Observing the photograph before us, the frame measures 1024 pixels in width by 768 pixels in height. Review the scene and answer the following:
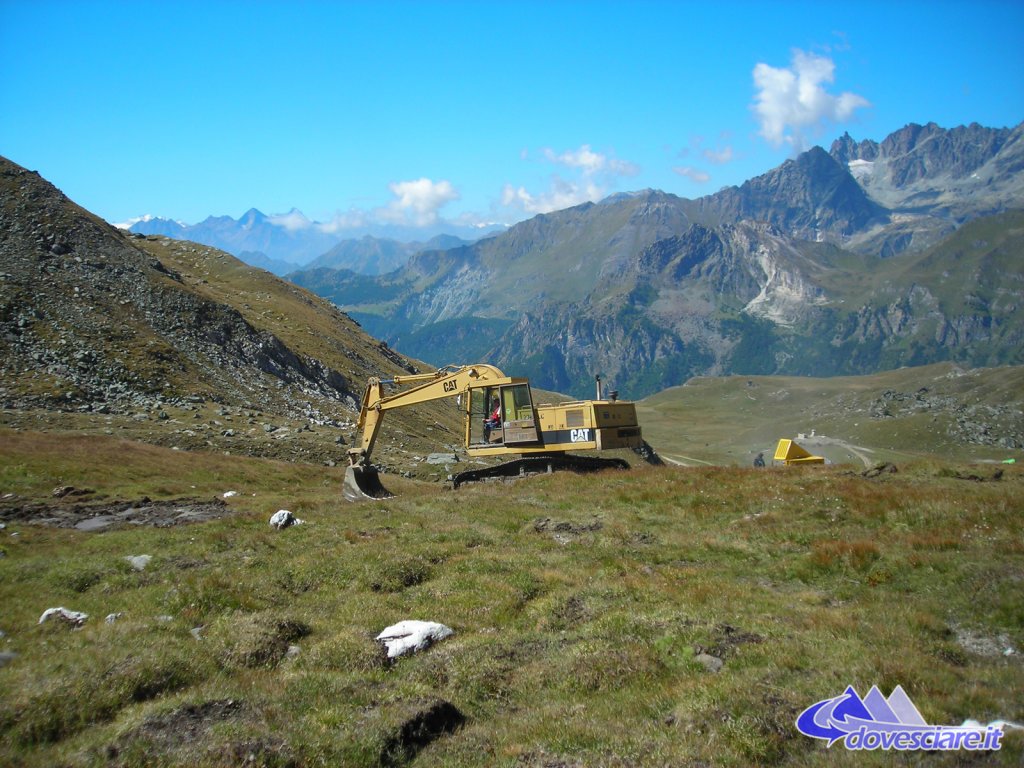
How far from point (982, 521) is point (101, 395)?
49.0 metres

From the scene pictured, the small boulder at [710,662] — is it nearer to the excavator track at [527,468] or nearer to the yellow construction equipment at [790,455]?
the excavator track at [527,468]

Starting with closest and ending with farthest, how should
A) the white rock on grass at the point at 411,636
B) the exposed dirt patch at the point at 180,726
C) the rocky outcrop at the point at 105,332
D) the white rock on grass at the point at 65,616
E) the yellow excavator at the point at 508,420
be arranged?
the exposed dirt patch at the point at 180,726 < the white rock on grass at the point at 411,636 < the white rock on grass at the point at 65,616 < the yellow excavator at the point at 508,420 < the rocky outcrop at the point at 105,332

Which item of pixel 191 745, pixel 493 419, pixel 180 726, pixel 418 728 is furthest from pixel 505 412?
pixel 191 745

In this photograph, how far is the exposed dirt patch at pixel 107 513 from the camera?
946 inches

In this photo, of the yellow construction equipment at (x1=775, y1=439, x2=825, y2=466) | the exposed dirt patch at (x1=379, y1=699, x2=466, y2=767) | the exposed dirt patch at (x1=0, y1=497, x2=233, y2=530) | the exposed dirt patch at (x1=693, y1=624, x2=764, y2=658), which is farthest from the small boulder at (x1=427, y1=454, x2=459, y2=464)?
the exposed dirt patch at (x1=379, y1=699, x2=466, y2=767)

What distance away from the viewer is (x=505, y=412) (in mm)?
37312

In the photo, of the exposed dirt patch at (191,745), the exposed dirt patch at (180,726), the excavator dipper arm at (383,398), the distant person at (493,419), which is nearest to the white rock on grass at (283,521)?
the excavator dipper arm at (383,398)

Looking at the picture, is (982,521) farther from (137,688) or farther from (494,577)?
(137,688)

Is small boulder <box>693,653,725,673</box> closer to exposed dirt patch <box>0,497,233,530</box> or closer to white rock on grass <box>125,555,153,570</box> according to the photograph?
white rock on grass <box>125,555,153,570</box>

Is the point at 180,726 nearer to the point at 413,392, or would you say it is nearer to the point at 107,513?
the point at 107,513

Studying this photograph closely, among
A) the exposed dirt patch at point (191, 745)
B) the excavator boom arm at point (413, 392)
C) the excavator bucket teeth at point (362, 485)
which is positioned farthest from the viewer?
the excavator boom arm at point (413, 392)

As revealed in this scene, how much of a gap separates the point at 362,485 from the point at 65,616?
2029 cm

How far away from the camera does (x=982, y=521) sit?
18047mm

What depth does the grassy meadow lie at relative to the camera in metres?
8.60
